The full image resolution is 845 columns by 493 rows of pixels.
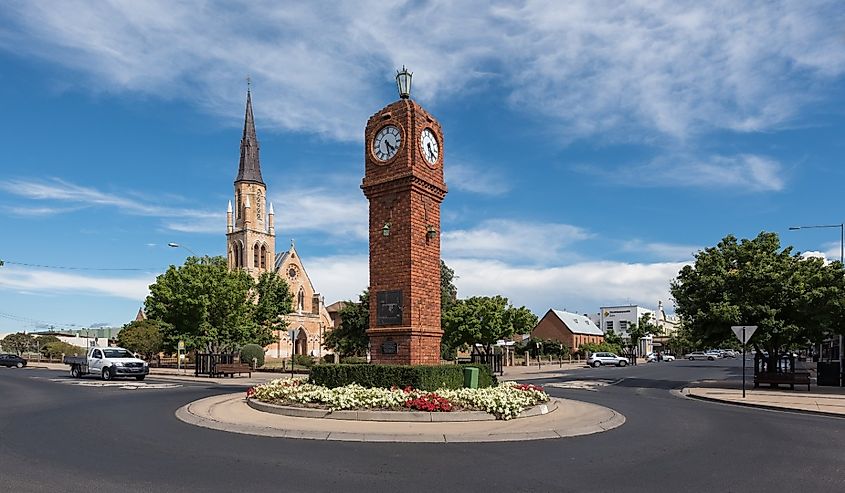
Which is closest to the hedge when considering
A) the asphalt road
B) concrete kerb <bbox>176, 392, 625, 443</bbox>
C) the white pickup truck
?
concrete kerb <bbox>176, 392, 625, 443</bbox>

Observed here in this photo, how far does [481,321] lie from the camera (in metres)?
48.7

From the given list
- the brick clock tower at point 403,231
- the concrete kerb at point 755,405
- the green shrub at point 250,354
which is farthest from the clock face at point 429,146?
the green shrub at point 250,354

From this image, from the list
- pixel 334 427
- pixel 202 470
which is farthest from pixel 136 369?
pixel 202 470

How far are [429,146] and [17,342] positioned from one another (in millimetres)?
83160

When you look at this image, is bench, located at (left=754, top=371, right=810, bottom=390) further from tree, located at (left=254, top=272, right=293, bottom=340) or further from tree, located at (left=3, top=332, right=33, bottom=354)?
tree, located at (left=3, top=332, right=33, bottom=354)

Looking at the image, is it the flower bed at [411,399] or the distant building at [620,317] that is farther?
the distant building at [620,317]

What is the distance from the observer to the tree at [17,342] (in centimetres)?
8119

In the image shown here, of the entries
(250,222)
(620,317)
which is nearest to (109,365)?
(250,222)

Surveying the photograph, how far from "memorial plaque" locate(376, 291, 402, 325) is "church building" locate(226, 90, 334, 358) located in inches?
2748

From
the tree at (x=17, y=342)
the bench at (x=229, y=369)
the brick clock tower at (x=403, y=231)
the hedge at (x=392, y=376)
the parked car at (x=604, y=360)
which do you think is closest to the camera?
the hedge at (x=392, y=376)

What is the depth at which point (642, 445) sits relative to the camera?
11.0 m

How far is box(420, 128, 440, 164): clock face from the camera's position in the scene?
16859 mm

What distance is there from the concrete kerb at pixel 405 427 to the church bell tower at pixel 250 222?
72020 mm

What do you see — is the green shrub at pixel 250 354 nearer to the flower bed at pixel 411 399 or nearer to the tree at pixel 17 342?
the flower bed at pixel 411 399
